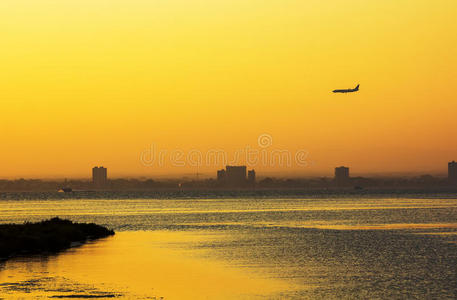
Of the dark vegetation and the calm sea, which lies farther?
the dark vegetation

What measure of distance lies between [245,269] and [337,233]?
3899cm

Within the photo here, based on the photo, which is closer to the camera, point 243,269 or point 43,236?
point 243,269

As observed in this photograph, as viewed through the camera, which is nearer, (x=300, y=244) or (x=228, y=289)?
(x=228, y=289)

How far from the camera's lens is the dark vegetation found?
5831cm

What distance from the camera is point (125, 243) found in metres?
68.9

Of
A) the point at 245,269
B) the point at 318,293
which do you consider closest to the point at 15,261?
the point at 245,269

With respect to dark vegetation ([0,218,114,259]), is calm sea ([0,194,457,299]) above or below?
below

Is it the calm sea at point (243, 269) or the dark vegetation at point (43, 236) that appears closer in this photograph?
the calm sea at point (243, 269)

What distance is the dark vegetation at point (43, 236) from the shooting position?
58.3m

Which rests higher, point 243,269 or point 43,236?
point 43,236

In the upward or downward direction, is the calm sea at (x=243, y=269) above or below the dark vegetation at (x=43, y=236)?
below

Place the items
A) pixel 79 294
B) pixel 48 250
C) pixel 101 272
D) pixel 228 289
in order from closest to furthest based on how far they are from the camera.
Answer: pixel 79 294, pixel 228 289, pixel 101 272, pixel 48 250

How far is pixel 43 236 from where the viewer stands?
212 feet

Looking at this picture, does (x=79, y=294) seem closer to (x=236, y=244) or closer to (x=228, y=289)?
(x=228, y=289)
